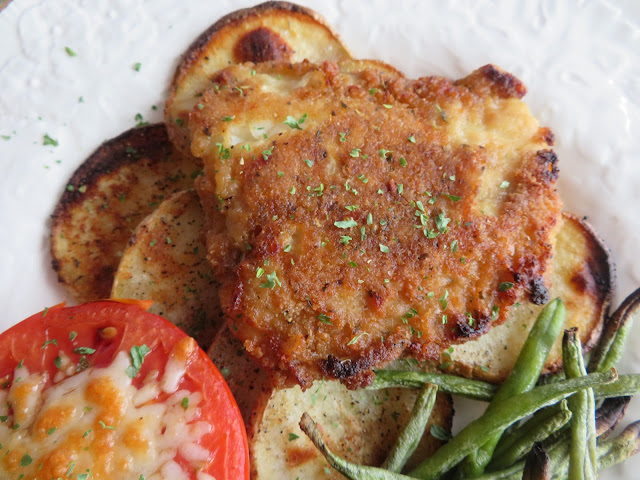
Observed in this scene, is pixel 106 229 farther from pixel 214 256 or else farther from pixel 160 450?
pixel 160 450

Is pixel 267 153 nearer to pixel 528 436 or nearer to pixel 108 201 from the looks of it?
pixel 108 201

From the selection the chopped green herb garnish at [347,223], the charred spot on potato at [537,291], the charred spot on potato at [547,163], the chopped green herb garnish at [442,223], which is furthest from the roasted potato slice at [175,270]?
the charred spot on potato at [547,163]

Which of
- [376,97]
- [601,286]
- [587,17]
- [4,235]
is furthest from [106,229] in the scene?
[587,17]

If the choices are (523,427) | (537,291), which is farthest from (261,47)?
(523,427)

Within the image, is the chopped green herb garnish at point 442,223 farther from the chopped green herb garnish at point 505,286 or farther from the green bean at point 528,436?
the green bean at point 528,436

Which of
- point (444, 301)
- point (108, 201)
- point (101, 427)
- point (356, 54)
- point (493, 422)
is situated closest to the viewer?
point (101, 427)

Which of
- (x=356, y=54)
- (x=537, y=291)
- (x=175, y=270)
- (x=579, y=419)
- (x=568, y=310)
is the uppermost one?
(x=356, y=54)
